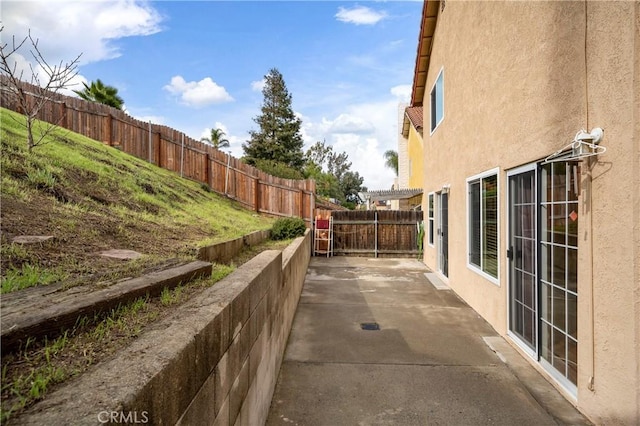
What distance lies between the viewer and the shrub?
9.36m

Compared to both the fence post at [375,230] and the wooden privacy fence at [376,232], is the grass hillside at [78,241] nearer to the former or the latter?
the wooden privacy fence at [376,232]

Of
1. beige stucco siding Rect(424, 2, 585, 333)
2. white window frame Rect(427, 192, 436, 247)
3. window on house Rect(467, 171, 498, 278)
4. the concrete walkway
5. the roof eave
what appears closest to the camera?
the concrete walkway

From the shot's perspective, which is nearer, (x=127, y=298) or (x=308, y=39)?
(x=127, y=298)

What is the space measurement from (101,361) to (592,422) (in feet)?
12.4

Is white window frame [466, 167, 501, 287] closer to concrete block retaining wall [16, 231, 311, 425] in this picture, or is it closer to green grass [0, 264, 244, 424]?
concrete block retaining wall [16, 231, 311, 425]

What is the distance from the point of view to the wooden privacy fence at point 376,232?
42.8 feet

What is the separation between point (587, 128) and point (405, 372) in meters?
3.03

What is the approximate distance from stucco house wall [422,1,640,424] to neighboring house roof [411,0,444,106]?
382 centimetres

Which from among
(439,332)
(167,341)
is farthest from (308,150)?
(167,341)

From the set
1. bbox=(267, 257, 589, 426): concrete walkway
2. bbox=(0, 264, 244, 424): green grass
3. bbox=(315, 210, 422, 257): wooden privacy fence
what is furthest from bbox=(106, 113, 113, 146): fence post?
bbox=(0, 264, 244, 424): green grass

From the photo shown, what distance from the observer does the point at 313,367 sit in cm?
405

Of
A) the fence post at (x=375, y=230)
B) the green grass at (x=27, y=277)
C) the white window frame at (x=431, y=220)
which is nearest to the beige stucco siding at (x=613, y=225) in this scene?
the green grass at (x=27, y=277)

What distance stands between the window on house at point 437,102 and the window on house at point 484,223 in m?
3.03

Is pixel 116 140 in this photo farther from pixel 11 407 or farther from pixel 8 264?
pixel 11 407
